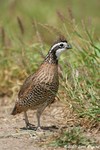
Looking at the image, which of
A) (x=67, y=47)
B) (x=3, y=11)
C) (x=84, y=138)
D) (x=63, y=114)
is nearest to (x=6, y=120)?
(x=63, y=114)

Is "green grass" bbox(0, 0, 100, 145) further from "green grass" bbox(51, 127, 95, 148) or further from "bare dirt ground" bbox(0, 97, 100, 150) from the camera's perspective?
"bare dirt ground" bbox(0, 97, 100, 150)

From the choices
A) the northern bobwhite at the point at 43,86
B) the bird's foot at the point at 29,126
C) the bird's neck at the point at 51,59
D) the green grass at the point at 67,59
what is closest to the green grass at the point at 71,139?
the green grass at the point at 67,59

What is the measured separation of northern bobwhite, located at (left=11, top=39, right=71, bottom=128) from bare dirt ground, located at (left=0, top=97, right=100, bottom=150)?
0.31 m

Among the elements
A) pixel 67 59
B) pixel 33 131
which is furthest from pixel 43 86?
pixel 67 59

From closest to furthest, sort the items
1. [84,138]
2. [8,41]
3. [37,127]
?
[84,138] → [37,127] → [8,41]

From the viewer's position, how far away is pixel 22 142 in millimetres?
9164

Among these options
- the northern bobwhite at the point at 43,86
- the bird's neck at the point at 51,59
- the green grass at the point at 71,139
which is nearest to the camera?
the green grass at the point at 71,139

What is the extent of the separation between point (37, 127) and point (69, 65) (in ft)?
3.26

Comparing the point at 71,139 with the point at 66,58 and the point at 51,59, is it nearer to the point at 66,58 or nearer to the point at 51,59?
the point at 51,59

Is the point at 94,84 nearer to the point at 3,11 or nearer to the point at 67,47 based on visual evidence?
the point at 67,47

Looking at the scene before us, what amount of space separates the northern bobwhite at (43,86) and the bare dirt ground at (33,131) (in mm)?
306

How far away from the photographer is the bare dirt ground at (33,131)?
8.96 m

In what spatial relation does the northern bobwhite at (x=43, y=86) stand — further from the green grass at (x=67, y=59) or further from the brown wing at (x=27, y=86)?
the green grass at (x=67, y=59)

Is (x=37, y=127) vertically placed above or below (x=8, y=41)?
below
